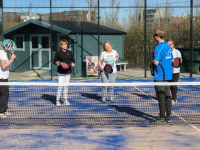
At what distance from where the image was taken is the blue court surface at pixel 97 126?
5.14m

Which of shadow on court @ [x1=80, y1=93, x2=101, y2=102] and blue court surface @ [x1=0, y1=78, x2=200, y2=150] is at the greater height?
shadow on court @ [x1=80, y1=93, x2=101, y2=102]

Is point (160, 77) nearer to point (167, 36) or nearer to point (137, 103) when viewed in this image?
point (137, 103)

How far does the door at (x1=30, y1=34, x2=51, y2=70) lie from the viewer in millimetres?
17344

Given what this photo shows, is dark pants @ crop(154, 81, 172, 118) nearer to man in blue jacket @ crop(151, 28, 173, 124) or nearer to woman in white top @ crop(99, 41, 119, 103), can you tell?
man in blue jacket @ crop(151, 28, 173, 124)

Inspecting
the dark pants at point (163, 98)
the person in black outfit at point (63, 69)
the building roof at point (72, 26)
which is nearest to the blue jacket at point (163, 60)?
the dark pants at point (163, 98)

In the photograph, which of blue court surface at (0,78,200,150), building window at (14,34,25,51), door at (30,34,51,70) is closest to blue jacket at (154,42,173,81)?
blue court surface at (0,78,200,150)

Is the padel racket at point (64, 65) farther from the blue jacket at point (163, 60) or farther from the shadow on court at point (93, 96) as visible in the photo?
the blue jacket at point (163, 60)

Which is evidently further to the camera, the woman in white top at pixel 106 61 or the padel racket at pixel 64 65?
the woman in white top at pixel 106 61

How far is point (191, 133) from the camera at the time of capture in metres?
5.71

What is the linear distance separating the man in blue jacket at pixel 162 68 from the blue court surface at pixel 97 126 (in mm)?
320

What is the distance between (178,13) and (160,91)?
10.5 m

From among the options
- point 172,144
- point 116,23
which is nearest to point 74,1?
point 116,23

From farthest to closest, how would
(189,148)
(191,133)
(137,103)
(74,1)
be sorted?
(74,1) < (137,103) < (191,133) < (189,148)

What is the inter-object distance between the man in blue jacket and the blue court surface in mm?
320
